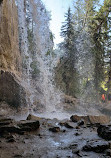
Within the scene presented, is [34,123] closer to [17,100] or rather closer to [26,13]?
[17,100]

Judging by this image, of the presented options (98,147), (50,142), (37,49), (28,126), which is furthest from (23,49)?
(98,147)

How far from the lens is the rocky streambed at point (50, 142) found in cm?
240

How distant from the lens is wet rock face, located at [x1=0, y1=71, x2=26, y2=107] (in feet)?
22.1

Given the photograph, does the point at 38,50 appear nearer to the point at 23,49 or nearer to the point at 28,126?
the point at 23,49

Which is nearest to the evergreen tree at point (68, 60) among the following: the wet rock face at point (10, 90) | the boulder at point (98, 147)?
the wet rock face at point (10, 90)

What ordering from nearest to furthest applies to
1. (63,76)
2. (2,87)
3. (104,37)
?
(2,87) < (63,76) < (104,37)

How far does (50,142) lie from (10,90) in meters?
4.37

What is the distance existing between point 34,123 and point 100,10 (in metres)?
14.4

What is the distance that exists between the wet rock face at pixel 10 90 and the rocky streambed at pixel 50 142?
128 inches

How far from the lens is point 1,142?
2.82 m

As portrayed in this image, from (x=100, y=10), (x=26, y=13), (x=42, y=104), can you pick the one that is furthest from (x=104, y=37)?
(x=42, y=104)

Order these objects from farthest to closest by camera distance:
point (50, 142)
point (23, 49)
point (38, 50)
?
point (38, 50) < point (23, 49) < point (50, 142)

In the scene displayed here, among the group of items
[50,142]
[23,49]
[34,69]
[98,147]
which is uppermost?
[23,49]

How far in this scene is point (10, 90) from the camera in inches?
273
